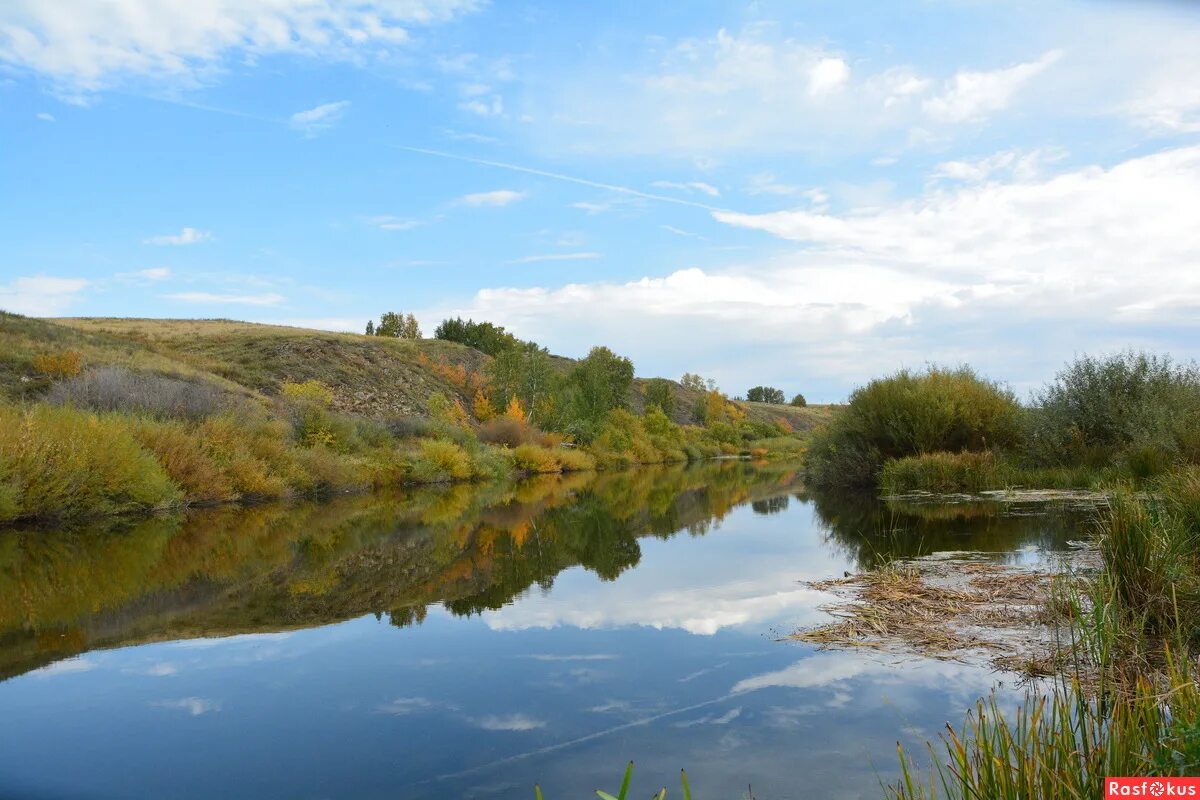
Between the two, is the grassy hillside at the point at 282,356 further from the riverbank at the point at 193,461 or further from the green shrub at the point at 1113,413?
the green shrub at the point at 1113,413

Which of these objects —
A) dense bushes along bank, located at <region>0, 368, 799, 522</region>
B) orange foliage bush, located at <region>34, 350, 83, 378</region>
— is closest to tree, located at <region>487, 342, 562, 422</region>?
dense bushes along bank, located at <region>0, 368, 799, 522</region>

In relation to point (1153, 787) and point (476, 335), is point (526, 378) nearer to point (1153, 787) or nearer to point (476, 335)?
point (476, 335)

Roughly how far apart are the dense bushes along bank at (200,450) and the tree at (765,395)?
4285 inches

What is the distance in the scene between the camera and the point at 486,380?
6244cm

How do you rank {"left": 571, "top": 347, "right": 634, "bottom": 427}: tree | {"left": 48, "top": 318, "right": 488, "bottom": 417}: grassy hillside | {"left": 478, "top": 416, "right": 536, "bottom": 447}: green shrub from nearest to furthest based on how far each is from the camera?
{"left": 478, "top": 416, "right": 536, "bottom": 447}: green shrub → {"left": 48, "top": 318, "right": 488, "bottom": 417}: grassy hillside → {"left": 571, "top": 347, "right": 634, "bottom": 427}: tree

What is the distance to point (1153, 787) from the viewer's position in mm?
2354

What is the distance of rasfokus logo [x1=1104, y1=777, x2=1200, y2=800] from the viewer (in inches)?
89.7

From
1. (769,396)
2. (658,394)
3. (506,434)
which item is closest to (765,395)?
(769,396)

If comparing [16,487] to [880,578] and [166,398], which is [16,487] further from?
[880,578]

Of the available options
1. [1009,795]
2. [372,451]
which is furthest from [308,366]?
[1009,795]

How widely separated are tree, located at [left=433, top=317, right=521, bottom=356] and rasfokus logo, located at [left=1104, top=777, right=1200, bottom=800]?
78152mm

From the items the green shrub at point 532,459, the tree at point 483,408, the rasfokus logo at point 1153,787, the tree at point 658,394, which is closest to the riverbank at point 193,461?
the green shrub at point 532,459

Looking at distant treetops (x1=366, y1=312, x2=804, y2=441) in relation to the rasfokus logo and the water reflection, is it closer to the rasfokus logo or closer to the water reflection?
the water reflection

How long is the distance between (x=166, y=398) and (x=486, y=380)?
130ft
